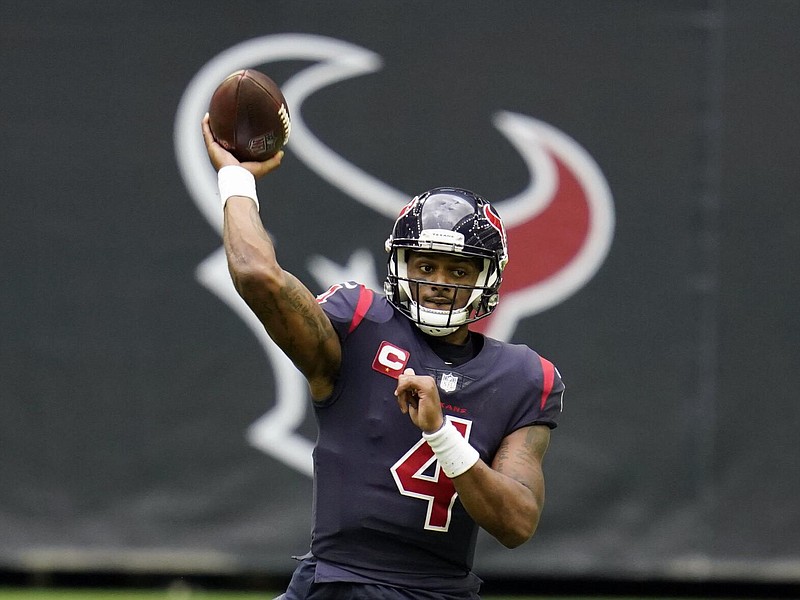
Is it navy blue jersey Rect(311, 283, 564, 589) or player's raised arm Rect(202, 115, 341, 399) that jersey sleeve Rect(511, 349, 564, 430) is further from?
player's raised arm Rect(202, 115, 341, 399)

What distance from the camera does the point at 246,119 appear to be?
3.20m

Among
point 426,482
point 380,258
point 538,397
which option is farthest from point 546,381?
point 380,258

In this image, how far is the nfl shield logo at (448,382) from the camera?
3.14 meters

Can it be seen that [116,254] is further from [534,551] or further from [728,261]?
[728,261]

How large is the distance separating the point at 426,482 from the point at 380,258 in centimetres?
306

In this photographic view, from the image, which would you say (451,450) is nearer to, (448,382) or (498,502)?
(498,502)

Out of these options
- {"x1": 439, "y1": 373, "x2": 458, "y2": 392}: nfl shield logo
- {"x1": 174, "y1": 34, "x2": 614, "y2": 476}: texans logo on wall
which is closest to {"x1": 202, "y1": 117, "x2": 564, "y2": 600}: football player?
{"x1": 439, "y1": 373, "x2": 458, "y2": 392}: nfl shield logo

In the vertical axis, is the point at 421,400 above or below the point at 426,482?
above

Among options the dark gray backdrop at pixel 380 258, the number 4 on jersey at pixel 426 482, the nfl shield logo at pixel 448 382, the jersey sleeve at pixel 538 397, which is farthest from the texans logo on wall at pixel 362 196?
the number 4 on jersey at pixel 426 482

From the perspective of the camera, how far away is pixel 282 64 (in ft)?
19.9

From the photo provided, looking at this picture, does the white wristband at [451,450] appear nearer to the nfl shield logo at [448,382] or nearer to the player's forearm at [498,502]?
the player's forearm at [498,502]

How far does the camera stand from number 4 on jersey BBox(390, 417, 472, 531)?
306 centimetres

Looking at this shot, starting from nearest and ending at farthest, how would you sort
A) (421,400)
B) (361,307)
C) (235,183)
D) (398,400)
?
(421,400)
(398,400)
(235,183)
(361,307)

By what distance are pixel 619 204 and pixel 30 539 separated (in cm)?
328
